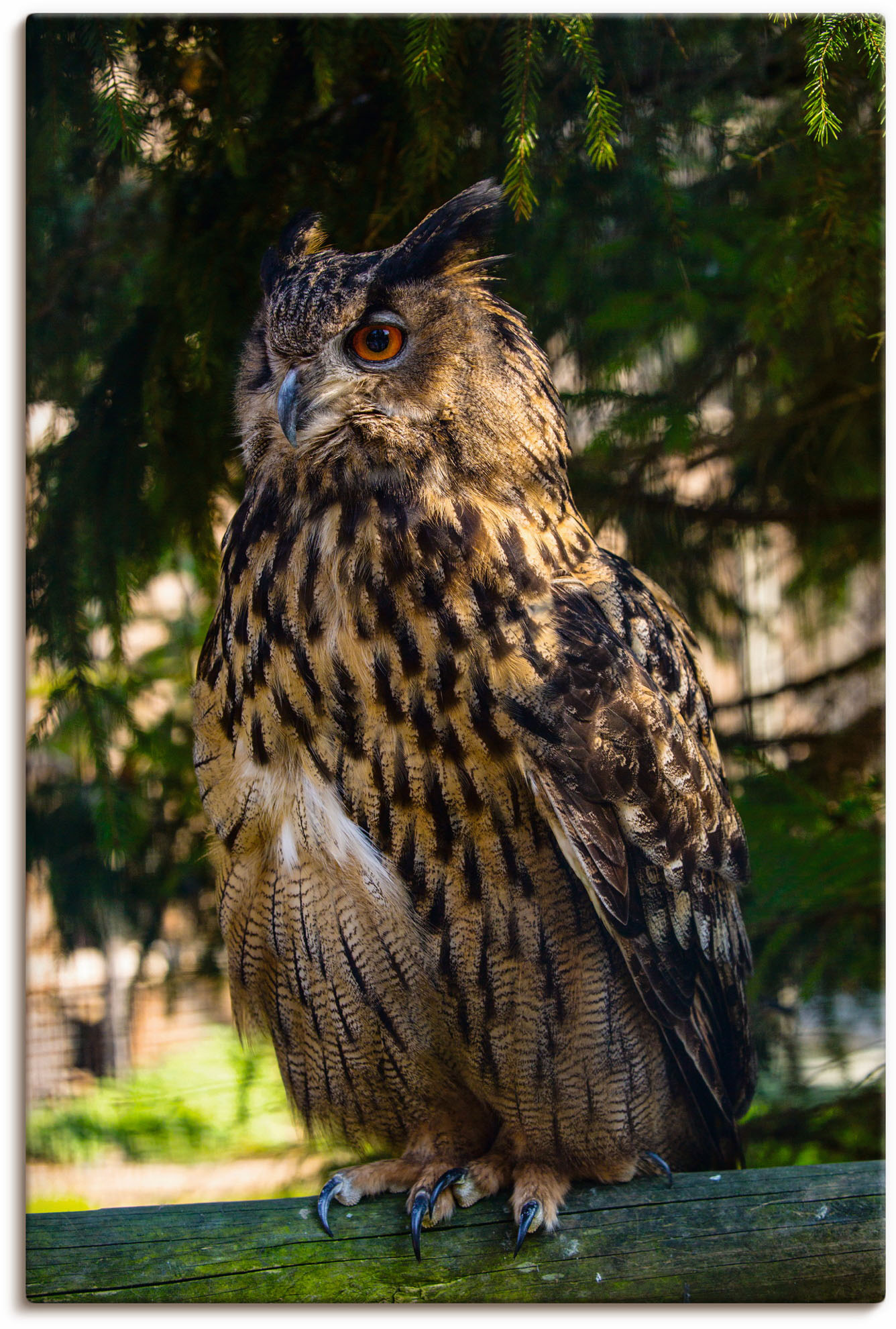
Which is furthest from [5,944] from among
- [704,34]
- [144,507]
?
[704,34]

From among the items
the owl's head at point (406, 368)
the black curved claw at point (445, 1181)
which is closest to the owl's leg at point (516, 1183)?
the black curved claw at point (445, 1181)

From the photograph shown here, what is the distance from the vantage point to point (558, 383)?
2.10 meters

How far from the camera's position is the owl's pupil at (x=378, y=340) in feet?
4.85

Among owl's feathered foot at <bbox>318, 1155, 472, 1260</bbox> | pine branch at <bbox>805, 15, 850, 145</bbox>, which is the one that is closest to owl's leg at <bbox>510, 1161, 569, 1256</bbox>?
owl's feathered foot at <bbox>318, 1155, 472, 1260</bbox>

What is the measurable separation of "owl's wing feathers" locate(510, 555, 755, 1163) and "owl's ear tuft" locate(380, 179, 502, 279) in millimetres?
506

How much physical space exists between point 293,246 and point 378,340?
311mm

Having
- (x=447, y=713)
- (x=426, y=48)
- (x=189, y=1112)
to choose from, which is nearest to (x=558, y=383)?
(x=426, y=48)

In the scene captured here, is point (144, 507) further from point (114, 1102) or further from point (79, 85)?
point (114, 1102)

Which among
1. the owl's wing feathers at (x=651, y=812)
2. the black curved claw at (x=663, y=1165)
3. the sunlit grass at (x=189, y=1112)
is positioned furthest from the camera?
the sunlit grass at (x=189, y=1112)

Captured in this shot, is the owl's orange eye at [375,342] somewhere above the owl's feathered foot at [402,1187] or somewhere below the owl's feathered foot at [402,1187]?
above

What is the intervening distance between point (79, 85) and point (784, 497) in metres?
1.70

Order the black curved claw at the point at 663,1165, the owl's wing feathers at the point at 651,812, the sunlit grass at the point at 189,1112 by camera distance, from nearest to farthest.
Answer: the owl's wing feathers at the point at 651,812
the black curved claw at the point at 663,1165
the sunlit grass at the point at 189,1112

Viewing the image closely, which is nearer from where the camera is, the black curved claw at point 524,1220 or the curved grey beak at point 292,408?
the curved grey beak at point 292,408

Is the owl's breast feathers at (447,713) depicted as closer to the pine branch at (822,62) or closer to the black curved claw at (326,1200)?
the black curved claw at (326,1200)
